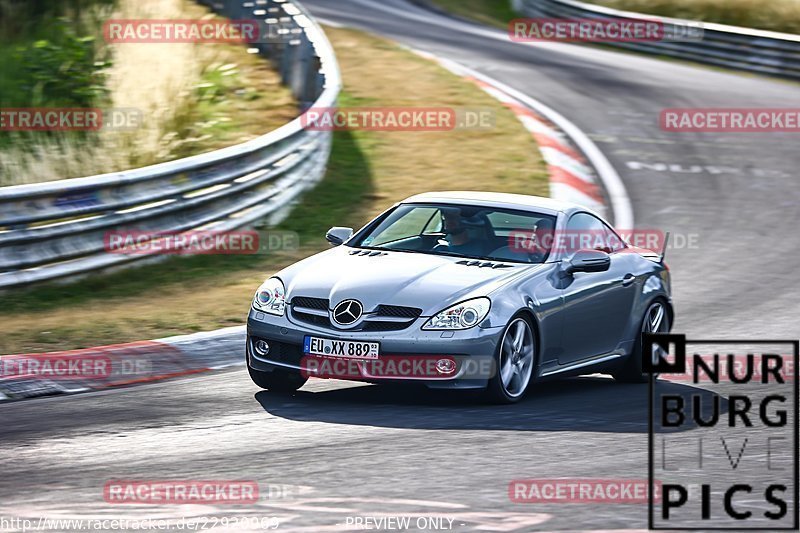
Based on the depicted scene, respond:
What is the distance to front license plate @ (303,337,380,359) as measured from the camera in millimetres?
8594

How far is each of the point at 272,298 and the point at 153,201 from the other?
15.3 feet

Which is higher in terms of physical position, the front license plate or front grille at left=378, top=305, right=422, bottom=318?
front grille at left=378, top=305, right=422, bottom=318

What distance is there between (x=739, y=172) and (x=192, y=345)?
35.8 feet

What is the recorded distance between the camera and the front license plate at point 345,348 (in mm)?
8594

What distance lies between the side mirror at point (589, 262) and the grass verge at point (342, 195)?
10.3 feet

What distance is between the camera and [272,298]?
9.10 metres

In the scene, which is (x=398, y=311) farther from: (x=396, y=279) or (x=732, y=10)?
(x=732, y=10)

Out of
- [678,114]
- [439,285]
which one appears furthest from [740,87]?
[439,285]

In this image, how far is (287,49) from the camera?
65.2ft

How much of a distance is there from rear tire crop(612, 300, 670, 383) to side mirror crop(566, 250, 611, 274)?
3.40ft

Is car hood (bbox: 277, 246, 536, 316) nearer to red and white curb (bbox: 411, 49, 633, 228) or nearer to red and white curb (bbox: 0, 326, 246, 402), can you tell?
red and white curb (bbox: 0, 326, 246, 402)

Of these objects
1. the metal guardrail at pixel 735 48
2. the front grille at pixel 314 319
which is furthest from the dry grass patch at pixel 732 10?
the front grille at pixel 314 319

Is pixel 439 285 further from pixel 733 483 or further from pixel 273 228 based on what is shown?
pixel 273 228

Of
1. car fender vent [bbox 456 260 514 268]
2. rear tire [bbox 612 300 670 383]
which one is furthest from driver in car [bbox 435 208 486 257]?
rear tire [bbox 612 300 670 383]
